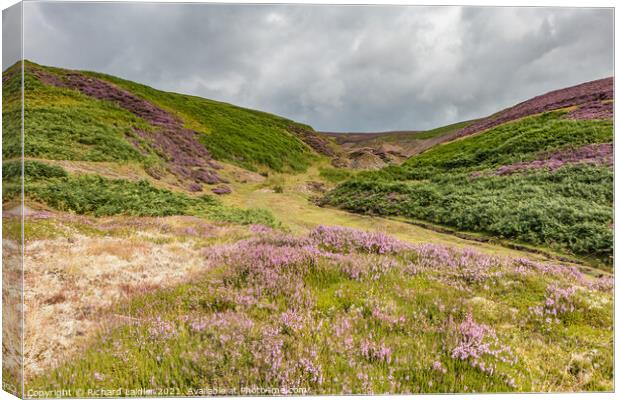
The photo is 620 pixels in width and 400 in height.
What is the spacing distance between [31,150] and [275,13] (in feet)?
17.1

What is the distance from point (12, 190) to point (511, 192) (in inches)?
362

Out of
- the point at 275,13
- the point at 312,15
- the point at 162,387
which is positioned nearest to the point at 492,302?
the point at 162,387

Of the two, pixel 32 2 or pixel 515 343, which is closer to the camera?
pixel 515 343

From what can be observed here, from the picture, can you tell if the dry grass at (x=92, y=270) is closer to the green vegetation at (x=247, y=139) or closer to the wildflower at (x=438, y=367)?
the green vegetation at (x=247, y=139)

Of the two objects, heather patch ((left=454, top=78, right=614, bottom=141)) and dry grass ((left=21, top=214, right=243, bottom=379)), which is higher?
heather patch ((left=454, top=78, right=614, bottom=141))

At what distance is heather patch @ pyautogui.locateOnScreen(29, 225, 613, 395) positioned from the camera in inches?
151

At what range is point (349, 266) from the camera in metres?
5.28

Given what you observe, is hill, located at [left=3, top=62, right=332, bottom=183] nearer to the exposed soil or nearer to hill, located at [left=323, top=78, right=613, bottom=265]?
Answer: the exposed soil

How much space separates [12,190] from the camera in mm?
5129

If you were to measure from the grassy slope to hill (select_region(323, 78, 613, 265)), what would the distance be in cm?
2

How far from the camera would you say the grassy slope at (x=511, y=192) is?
5.20m

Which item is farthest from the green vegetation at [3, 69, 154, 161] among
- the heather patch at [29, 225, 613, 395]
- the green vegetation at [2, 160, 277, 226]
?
the heather patch at [29, 225, 613, 395]

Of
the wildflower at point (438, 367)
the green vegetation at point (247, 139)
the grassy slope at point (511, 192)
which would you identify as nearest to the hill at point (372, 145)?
the grassy slope at point (511, 192)

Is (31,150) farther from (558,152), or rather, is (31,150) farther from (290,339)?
(558,152)
